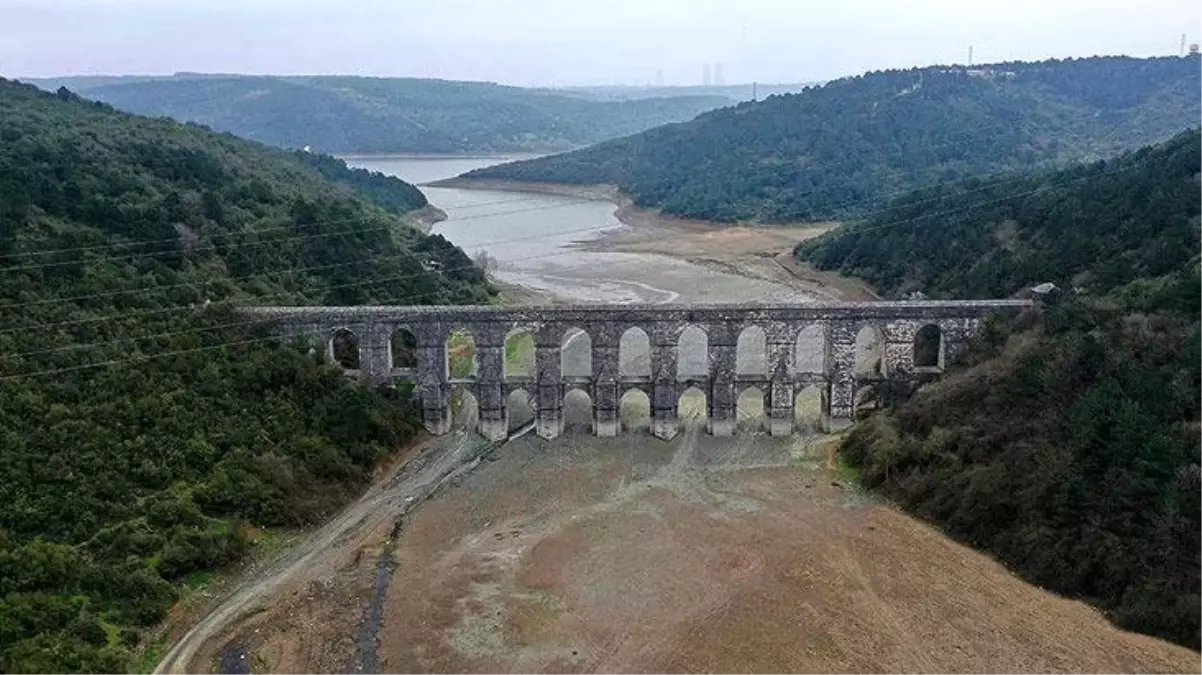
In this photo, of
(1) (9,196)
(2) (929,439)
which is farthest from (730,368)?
(1) (9,196)

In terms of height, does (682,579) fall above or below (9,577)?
below

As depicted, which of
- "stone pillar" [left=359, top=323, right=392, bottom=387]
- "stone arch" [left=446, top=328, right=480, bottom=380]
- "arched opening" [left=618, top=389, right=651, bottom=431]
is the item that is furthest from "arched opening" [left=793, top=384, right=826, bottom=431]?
"stone pillar" [left=359, top=323, right=392, bottom=387]

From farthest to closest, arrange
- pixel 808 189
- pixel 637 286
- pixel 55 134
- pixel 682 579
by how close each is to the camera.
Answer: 1. pixel 808 189
2. pixel 637 286
3. pixel 55 134
4. pixel 682 579

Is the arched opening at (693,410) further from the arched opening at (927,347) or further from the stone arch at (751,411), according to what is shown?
the arched opening at (927,347)

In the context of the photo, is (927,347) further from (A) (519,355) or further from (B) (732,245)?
(B) (732,245)

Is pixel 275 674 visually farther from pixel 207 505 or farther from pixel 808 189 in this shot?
pixel 808 189

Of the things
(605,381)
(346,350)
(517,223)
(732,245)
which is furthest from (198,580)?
(517,223)

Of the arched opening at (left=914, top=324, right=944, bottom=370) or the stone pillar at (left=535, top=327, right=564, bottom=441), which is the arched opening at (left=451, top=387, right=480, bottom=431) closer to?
the stone pillar at (left=535, top=327, right=564, bottom=441)
